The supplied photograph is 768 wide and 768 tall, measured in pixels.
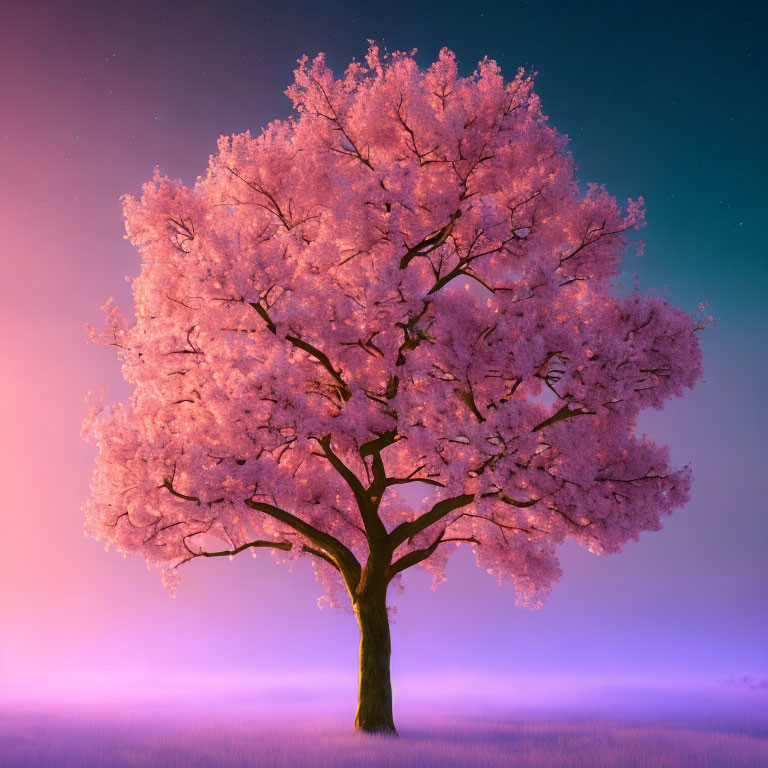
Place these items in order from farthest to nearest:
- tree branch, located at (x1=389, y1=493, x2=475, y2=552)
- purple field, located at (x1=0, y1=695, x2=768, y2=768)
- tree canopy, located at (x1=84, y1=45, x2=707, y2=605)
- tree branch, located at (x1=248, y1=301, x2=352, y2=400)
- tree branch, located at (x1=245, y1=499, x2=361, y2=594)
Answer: tree branch, located at (x1=245, y1=499, x2=361, y2=594) → tree branch, located at (x1=389, y1=493, x2=475, y2=552) → tree branch, located at (x1=248, y1=301, x2=352, y2=400) → tree canopy, located at (x1=84, y1=45, x2=707, y2=605) → purple field, located at (x1=0, y1=695, x2=768, y2=768)

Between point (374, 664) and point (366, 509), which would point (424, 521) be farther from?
point (374, 664)

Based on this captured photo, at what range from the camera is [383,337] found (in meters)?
14.3

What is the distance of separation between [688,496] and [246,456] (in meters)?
8.40

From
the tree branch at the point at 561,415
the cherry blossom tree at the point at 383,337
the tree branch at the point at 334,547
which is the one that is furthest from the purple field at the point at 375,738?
the tree branch at the point at 561,415

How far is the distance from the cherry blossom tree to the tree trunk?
4cm

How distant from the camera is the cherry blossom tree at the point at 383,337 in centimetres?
1357

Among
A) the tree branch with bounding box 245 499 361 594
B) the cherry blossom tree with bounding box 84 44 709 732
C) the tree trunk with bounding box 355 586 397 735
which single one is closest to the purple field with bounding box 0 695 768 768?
the tree trunk with bounding box 355 586 397 735

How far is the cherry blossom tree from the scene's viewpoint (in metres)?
13.6

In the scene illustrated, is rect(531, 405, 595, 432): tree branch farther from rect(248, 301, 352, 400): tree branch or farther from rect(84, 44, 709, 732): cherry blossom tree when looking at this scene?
rect(248, 301, 352, 400): tree branch

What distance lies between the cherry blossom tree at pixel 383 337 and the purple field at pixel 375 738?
1909 mm

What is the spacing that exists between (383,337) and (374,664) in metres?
6.38

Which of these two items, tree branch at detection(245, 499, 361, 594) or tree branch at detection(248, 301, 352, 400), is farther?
tree branch at detection(245, 499, 361, 594)

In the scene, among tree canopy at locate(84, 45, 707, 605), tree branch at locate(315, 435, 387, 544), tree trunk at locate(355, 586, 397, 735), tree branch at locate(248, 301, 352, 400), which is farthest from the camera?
tree branch at locate(315, 435, 387, 544)

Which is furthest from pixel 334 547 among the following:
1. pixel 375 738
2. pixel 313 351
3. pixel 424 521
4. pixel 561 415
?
pixel 561 415
